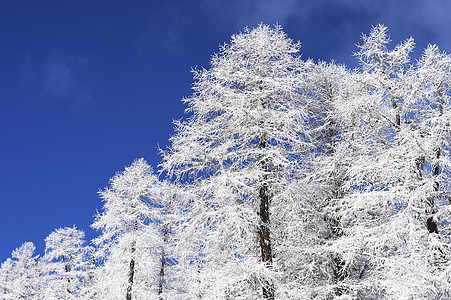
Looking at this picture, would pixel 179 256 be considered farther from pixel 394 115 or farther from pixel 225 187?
pixel 394 115

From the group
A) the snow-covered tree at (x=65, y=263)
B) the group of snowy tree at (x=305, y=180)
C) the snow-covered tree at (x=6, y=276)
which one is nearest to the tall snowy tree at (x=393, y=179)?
the group of snowy tree at (x=305, y=180)

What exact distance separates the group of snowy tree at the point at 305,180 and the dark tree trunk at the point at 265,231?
0.04m

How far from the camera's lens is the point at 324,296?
34.1 ft

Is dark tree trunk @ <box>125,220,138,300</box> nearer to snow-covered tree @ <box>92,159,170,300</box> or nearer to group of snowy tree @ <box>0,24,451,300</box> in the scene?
snow-covered tree @ <box>92,159,170,300</box>

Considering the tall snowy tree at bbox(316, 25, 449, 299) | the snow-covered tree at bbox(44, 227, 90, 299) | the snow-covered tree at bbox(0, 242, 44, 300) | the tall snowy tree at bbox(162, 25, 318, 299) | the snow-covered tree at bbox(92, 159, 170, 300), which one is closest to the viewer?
the tall snowy tree at bbox(316, 25, 449, 299)

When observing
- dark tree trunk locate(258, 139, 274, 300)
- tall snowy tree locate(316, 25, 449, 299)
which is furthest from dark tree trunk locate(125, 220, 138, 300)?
tall snowy tree locate(316, 25, 449, 299)

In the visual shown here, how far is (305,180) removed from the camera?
11883mm

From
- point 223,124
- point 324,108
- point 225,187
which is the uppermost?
point 324,108

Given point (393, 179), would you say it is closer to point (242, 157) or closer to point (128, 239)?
point (242, 157)

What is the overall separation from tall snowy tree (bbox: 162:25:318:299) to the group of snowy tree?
1.6 inches

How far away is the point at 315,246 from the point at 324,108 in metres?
5.82

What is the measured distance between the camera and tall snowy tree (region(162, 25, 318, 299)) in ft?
28.0

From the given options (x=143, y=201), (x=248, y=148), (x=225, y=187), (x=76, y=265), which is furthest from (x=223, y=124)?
(x=76, y=265)

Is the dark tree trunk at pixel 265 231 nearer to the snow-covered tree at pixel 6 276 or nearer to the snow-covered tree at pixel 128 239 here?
the snow-covered tree at pixel 128 239
